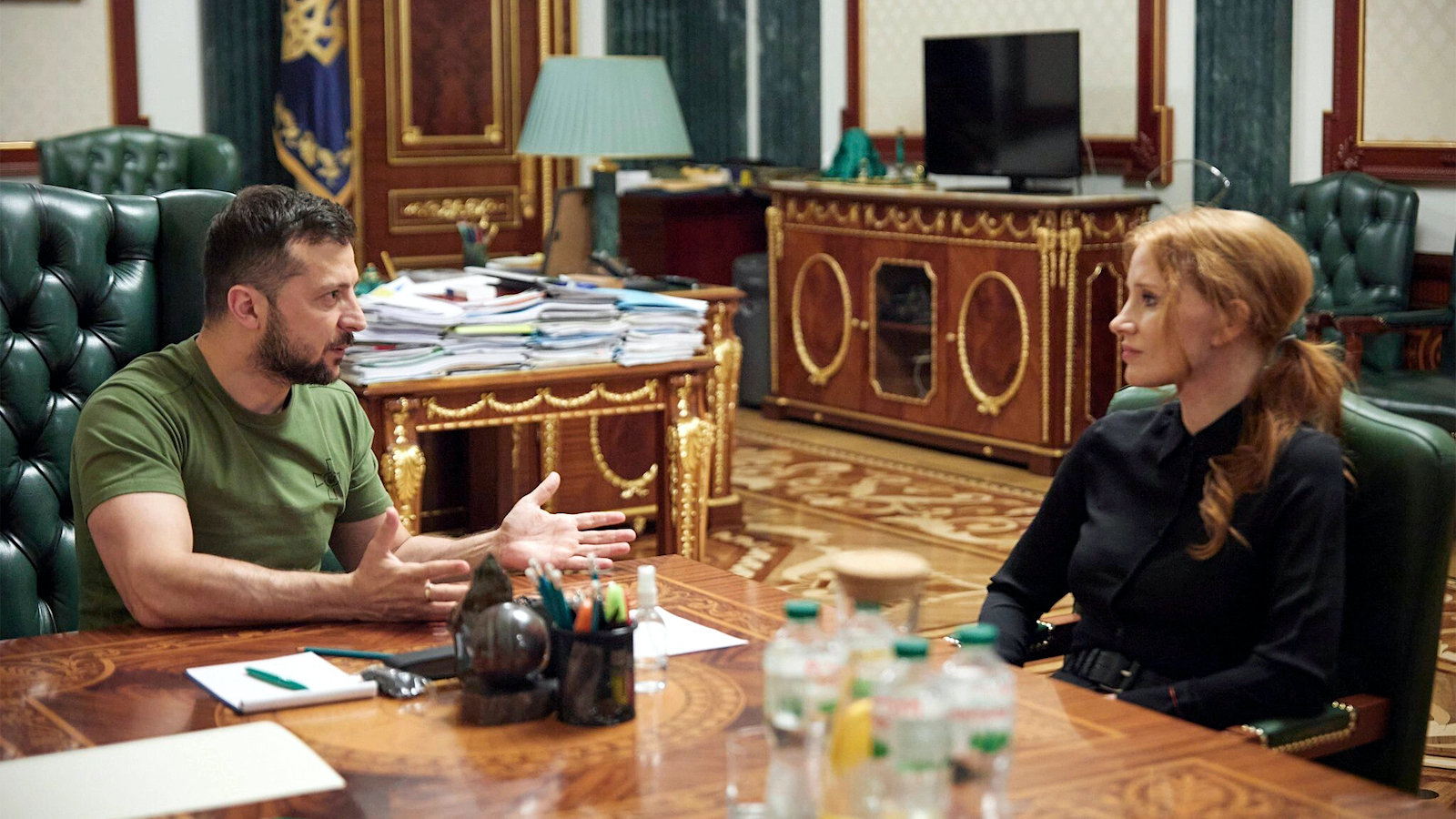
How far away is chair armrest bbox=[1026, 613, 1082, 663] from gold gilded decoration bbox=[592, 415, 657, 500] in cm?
273

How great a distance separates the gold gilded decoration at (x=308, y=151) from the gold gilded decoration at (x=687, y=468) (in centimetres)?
369

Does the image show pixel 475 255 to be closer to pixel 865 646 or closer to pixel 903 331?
pixel 903 331

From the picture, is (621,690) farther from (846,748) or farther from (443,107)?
(443,107)

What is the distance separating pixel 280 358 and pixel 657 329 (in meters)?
1.63

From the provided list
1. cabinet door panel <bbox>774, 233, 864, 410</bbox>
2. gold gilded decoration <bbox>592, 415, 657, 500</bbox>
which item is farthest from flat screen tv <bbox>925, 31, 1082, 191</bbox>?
gold gilded decoration <bbox>592, 415, 657, 500</bbox>

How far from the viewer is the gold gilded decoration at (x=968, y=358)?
618 cm

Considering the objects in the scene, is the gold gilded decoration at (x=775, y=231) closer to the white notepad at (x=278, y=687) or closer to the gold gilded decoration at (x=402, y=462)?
the gold gilded decoration at (x=402, y=462)

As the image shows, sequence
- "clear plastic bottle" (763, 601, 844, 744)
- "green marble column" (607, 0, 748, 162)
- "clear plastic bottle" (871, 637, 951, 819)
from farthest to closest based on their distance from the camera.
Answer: "green marble column" (607, 0, 748, 162), "clear plastic bottle" (763, 601, 844, 744), "clear plastic bottle" (871, 637, 951, 819)

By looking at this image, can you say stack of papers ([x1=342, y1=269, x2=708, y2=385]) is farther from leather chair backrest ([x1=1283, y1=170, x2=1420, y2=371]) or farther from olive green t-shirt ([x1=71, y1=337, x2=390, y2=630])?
leather chair backrest ([x1=1283, y1=170, x2=1420, y2=371])

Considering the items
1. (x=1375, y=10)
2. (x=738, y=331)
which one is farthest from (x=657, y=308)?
(x=738, y=331)

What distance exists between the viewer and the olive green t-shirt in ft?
7.18

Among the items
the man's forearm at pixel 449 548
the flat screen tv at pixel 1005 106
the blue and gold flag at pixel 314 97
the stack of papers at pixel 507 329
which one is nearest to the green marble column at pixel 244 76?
the blue and gold flag at pixel 314 97

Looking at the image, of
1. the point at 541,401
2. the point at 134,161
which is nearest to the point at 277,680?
the point at 541,401

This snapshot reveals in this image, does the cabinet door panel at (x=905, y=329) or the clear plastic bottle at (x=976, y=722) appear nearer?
the clear plastic bottle at (x=976, y=722)
